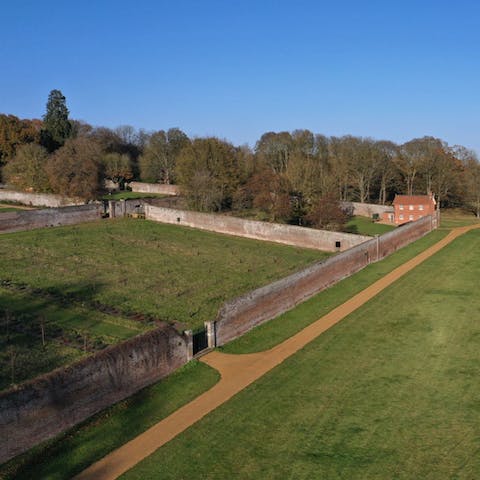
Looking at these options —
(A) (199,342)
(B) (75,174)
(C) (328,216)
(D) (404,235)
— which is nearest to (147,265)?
(A) (199,342)

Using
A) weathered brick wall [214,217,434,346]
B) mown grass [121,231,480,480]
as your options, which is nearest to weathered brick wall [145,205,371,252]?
weathered brick wall [214,217,434,346]

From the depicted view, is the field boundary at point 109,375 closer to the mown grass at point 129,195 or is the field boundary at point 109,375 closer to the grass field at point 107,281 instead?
the grass field at point 107,281

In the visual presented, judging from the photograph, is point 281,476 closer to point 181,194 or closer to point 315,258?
point 315,258

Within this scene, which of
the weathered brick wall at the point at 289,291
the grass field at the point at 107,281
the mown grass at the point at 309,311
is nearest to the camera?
the weathered brick wall at the point at 289,291

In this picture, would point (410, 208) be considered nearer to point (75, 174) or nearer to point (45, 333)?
point (75, 174)

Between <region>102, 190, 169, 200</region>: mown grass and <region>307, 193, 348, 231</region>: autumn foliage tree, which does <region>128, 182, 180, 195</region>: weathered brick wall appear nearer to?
<region>102, 190, 169, 200</region>: mown grass

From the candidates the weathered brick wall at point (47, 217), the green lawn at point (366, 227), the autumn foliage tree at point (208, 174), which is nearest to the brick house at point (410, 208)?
the green lawn at point (366, 227)

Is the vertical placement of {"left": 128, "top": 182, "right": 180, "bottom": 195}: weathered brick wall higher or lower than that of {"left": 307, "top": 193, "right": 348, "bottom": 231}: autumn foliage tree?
higher

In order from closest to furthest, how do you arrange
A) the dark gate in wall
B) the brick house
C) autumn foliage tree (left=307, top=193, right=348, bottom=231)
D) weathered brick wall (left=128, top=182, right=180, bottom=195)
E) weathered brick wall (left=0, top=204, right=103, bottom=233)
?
the dark gate in wall → weathered brick wall (left=0, top=204, right=103, bottom=233) → autumn foliage tree (left=307, top=193, right=348, bottom=231) → the brick house → weathered brick wall (left=128, top=182, right=180, bottom=195)
